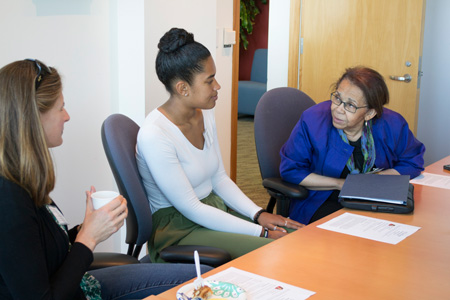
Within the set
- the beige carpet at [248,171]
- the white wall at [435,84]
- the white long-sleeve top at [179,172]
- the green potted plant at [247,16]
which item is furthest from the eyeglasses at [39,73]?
the green potted plant at [247,16]

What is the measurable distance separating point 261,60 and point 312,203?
6.15 m

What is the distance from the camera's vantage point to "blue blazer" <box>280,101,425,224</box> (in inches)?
96.5

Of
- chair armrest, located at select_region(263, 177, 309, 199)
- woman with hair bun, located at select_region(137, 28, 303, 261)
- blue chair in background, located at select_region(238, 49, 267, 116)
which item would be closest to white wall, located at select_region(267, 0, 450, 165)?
chair armrest, located at select_region(263, 177, 309, 199)

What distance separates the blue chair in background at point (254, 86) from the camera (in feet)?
26.2

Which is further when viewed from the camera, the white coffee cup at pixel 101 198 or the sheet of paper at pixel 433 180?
the sheet of paper at pixel 433 180

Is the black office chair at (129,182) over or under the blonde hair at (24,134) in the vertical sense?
under

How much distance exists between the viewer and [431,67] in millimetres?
4605

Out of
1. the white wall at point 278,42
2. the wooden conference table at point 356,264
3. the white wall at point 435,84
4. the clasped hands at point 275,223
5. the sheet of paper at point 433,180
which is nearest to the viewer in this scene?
the wooden conference table at point 356,264

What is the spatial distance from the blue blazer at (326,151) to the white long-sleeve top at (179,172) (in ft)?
1.41

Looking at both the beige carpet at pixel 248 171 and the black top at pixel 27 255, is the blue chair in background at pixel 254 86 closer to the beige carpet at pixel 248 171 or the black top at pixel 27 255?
the beige carpet at pixel 248 171

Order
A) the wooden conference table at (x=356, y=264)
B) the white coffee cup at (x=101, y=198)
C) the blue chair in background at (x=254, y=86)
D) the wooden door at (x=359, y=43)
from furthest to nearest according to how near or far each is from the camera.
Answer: the blue chair in background at (x=254, y=86) < the wooden door at (x=359, y=43) < the white coffee cup at (x=101, y=198) < the wooden conference table at (x=356, y=264)

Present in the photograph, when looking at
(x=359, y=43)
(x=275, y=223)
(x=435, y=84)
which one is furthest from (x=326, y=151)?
(x=435, y=84)

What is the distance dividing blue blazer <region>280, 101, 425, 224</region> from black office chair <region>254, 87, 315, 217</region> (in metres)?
0.08

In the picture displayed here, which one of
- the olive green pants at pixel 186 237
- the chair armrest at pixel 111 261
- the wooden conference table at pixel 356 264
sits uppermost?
the wooden conference table at pixel 356 264
